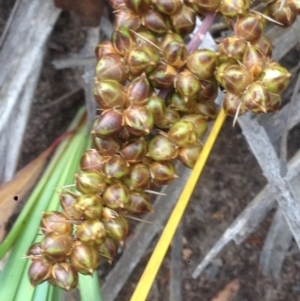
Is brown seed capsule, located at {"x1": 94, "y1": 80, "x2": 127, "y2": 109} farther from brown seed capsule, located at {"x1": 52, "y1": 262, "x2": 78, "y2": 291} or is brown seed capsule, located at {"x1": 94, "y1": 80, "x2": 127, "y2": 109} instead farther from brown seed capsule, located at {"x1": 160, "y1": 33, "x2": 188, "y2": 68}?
brown seed capsule, located at {"x1": 52, "y1": 262, "x2": 78, "y2": 291}

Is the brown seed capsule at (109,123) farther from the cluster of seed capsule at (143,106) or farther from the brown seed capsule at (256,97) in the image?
the brown seed capsule at (256,97)

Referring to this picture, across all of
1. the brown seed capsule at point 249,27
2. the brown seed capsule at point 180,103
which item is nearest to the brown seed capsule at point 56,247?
the brown seed capsule at point 180,103

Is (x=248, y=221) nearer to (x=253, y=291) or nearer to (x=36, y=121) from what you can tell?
(x=253, y=291)

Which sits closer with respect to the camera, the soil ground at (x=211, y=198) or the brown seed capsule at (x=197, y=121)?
the brown seed capsule at (x=197, y=121)

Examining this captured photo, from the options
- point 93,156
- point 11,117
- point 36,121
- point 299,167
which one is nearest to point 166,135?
point 93,156

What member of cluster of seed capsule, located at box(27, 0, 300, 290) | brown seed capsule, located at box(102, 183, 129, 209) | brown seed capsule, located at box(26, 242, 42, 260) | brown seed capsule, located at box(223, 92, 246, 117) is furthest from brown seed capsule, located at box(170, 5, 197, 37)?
brown seed capsule, located at box(26, 242, 42, 260)
